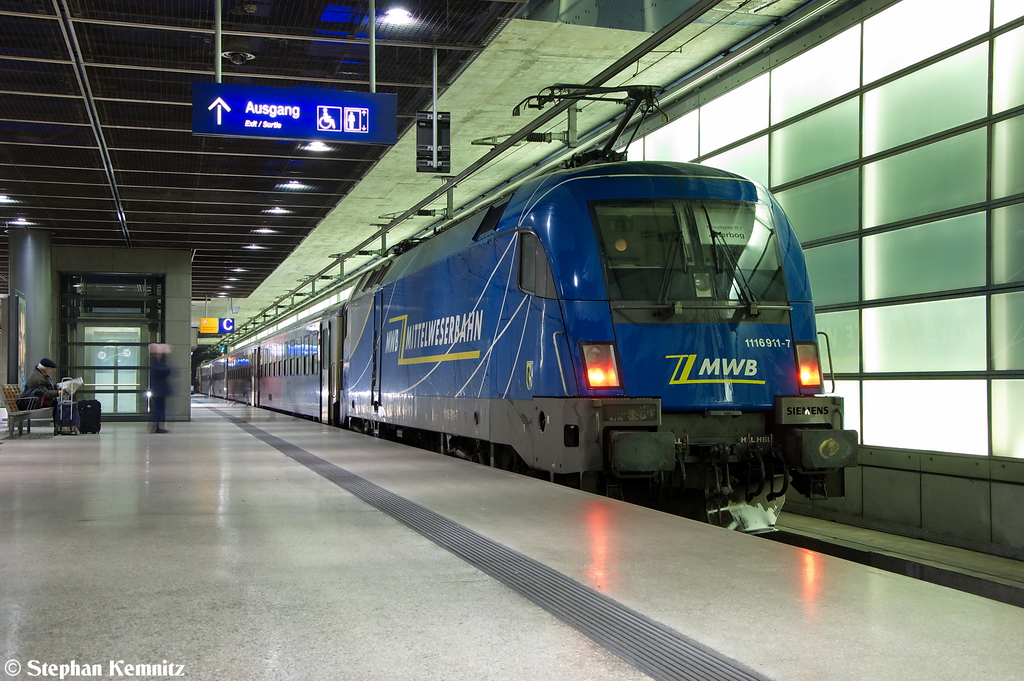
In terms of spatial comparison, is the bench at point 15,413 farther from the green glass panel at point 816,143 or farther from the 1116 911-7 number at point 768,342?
the green glass panel at point 816,143

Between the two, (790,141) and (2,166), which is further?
(2,166)

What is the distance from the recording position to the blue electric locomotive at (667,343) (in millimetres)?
7699

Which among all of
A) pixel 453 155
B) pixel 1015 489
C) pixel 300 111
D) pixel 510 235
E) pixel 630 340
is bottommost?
pixel 1015 489

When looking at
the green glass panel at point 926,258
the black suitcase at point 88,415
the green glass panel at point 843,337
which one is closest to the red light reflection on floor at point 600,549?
the green glass panel at point 926,258

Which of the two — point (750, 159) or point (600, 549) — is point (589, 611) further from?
point (750, 159)

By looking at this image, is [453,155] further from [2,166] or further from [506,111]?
[2,166]

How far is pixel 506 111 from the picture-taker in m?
16.7

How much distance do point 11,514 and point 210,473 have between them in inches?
118

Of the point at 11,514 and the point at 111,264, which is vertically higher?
the point at 111,264

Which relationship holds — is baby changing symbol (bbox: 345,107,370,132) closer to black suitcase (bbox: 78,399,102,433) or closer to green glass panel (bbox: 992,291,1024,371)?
green glass panel (bbox: 992,291,1024,371)

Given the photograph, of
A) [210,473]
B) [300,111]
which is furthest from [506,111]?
[210,473]

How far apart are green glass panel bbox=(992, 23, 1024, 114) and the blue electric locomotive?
3327mm

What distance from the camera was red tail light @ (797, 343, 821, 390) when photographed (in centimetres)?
826

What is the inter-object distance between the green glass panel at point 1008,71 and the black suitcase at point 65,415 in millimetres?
15419
